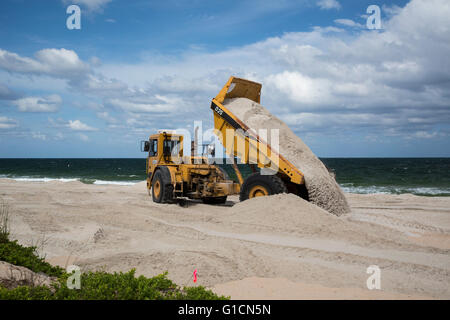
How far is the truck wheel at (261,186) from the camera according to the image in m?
9.74

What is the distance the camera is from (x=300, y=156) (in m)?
10.3

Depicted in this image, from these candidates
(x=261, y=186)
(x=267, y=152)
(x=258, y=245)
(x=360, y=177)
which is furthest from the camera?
(x=360, y=177)

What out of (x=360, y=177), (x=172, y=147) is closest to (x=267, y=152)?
(x=172, y=147)

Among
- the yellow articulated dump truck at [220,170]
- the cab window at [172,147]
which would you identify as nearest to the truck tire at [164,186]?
the yellow articulated dump truck at [220,170]

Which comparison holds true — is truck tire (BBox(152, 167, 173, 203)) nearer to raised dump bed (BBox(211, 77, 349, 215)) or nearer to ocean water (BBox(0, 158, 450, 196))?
raised dump bed (BBox(211, 77, 349, 215))

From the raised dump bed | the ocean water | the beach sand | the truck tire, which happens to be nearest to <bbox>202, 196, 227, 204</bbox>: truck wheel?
the truck tire

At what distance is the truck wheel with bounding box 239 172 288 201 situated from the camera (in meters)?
9.74

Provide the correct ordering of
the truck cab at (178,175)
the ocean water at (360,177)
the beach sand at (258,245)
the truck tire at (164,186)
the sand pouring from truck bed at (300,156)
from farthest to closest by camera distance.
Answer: the ocean water at (360,177) → the truck tire at (164,186) → the truck cab at (178,175) → the sand pouring from truck bed at (300,156) → the beach sand at (258,245)

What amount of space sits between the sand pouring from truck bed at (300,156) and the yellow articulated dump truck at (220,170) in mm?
295

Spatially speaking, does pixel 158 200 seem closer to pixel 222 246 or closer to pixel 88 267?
pixel 222 246

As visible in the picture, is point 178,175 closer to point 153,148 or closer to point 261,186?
point 153,148

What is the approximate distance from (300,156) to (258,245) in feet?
12.8

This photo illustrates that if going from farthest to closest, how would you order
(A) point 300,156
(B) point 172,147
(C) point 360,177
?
(C) point 360,177 < (B) point 172,147 < (A) point 300,156

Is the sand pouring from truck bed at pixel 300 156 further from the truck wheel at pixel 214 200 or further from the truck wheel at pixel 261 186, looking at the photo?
the truck wheel at pixel 214 200
